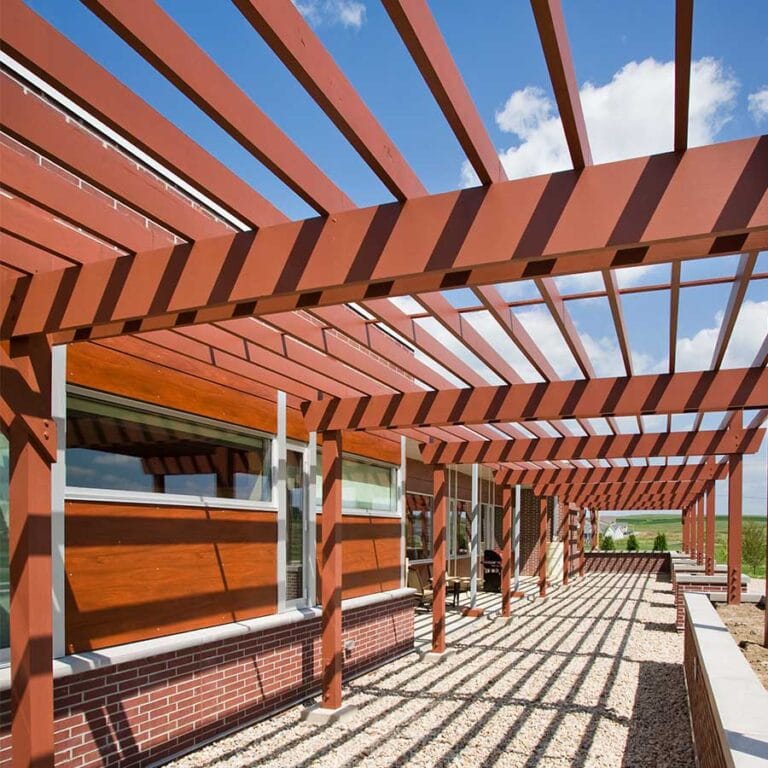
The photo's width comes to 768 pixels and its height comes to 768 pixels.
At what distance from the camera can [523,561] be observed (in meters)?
29.8

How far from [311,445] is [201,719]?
136 inches

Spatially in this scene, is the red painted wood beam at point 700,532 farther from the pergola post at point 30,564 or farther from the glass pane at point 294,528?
the pergola post at point 30,564

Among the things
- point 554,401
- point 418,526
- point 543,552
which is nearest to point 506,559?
point 418,526

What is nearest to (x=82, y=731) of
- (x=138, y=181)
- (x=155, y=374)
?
(x=155, y=374)

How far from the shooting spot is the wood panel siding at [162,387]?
5918mm

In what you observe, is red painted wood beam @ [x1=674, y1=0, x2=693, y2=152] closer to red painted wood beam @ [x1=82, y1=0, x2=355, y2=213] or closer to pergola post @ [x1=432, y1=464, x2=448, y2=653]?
red painted wood beam @ [x1=82, y1=0, x2=355, y2=213]

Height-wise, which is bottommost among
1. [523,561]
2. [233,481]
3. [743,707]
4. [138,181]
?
[523,561]

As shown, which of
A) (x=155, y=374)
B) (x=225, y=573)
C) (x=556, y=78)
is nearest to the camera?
(x=556, y=78)

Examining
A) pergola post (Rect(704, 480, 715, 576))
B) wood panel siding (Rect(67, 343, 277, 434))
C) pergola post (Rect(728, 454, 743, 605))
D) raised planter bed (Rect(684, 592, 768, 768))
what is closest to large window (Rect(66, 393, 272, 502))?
wood panel siding (Rect(67, 343, 277, 434))

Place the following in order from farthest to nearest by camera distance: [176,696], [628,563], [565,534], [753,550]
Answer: [628,563] < [753,550] < [565,534] < [176,696]

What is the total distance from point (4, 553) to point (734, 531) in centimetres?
1385

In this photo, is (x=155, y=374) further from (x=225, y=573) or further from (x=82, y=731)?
(x=82, y=731)

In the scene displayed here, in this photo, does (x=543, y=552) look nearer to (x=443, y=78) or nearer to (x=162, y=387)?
(x=162, y=387)

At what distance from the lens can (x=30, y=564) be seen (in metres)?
4.27
